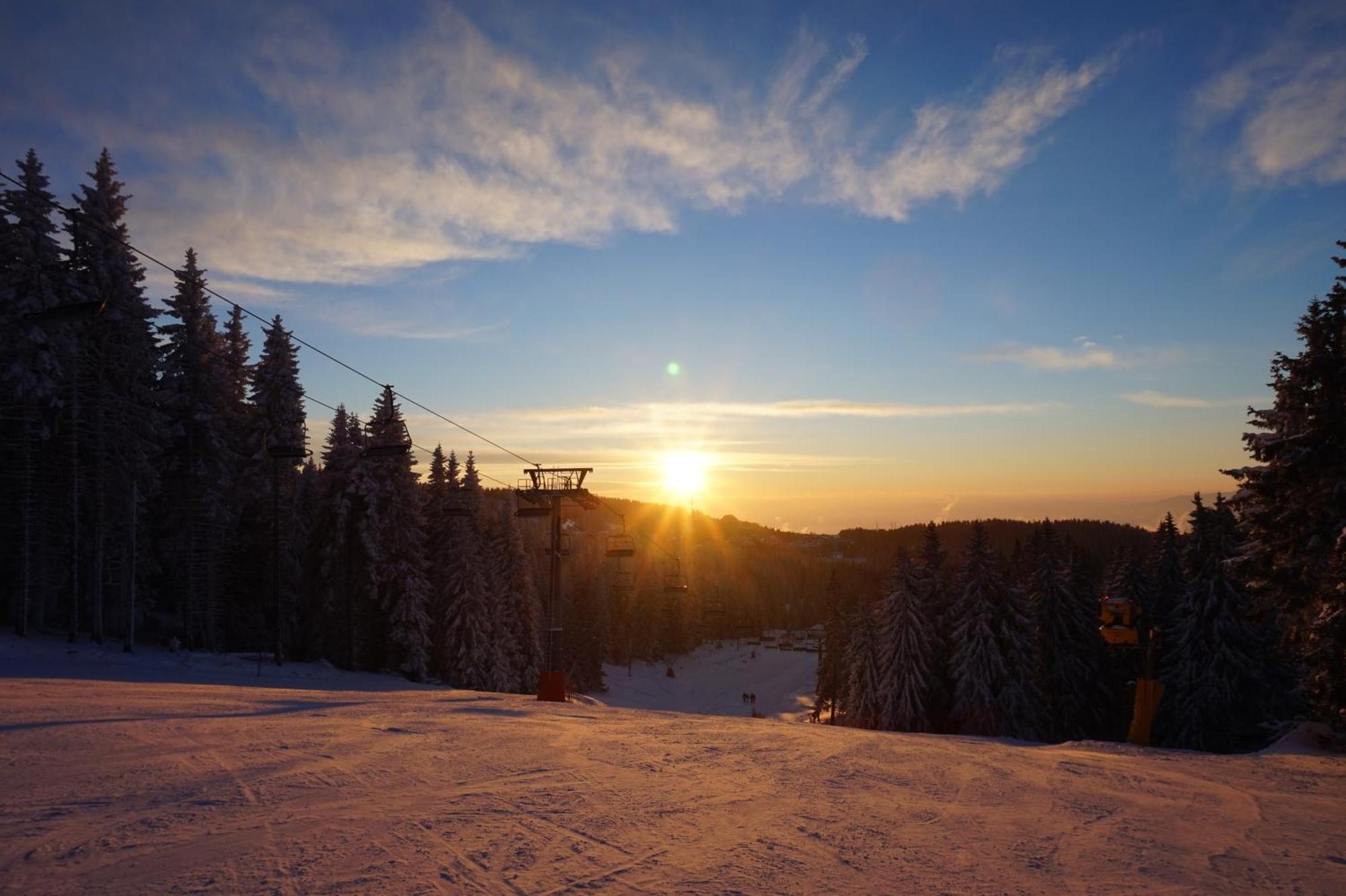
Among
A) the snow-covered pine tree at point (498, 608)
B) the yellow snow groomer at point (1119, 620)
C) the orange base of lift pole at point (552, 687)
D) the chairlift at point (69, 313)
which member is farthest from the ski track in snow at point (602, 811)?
the snow-covered pine tree at point (498, 608)

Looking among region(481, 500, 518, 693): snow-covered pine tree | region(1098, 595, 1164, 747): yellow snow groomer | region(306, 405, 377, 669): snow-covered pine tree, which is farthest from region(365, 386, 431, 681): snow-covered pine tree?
region(1098, 595, 1164, 747): yellow snow groomer

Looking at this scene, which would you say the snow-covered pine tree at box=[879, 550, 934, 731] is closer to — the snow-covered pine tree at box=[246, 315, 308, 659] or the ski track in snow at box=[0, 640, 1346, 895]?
the ski track in snow at box=[0, 640, 1346, 895]

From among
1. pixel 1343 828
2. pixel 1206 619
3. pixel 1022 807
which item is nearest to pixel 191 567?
pixel 1022 807

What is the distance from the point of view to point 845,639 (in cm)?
6025

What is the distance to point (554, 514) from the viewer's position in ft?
94.4

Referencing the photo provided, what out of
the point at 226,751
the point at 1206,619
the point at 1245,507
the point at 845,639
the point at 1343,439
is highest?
the point at 1343,439

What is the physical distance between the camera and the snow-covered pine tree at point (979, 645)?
132 ft

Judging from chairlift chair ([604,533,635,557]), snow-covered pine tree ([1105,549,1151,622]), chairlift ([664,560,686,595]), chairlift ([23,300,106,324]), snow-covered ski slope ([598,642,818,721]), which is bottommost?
snow-covered ski slope ([598,642,818,721])

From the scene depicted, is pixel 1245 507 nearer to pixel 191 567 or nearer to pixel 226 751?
pixel 226 751

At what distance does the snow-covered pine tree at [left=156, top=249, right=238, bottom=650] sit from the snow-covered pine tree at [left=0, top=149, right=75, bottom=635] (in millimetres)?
5408

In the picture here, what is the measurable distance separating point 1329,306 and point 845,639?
44.9 m

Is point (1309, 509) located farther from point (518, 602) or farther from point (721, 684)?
point (721, 684)

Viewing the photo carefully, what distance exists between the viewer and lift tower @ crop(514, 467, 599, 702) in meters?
27.6

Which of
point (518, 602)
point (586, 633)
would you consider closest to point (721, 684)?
point (586, 633)
